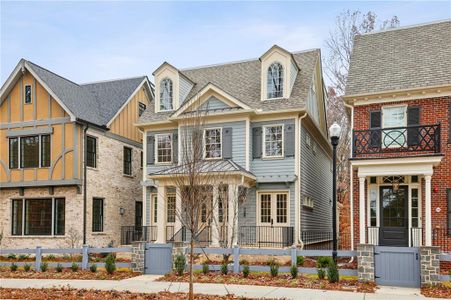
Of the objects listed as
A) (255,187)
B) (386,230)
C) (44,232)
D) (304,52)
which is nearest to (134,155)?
(44,232)

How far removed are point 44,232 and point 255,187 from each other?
1047cm

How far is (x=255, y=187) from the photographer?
19.7 m

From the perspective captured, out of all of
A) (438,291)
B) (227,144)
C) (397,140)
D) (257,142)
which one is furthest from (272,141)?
(438,291)

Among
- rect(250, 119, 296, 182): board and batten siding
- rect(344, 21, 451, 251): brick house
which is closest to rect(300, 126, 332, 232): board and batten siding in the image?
rect(250, 119, 296, 182): board and batten siding

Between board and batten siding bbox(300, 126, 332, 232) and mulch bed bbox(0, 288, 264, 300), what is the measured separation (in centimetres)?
958

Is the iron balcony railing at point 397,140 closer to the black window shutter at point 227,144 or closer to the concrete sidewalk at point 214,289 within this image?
the black window shutter at point 227,144

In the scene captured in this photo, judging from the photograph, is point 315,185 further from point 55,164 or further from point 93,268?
A: point 55,164

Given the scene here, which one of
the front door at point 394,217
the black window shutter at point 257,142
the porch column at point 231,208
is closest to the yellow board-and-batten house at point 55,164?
the porch column at point 231,208

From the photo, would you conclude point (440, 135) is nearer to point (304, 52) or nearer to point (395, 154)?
point (395, 154)

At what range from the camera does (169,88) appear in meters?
22.6

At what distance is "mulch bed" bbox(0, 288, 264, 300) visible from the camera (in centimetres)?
1067

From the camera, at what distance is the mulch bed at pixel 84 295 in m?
10.7

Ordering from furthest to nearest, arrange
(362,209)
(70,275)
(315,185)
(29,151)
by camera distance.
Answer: (315,185)
(29,151)
(362,209)
(70,275)

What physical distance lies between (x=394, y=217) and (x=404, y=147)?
101 inches
